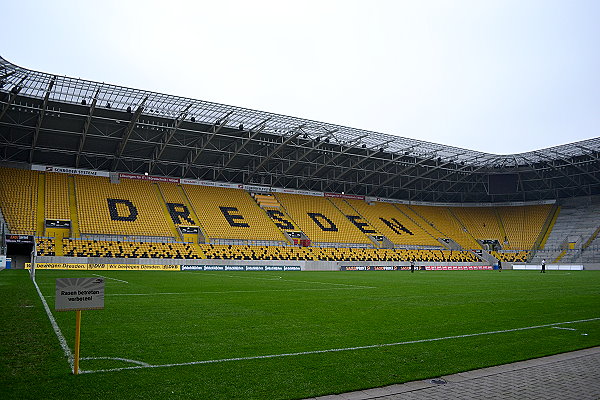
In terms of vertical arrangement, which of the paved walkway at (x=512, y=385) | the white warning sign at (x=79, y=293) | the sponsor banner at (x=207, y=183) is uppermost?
the sponsor banner at (x=207, y=183)

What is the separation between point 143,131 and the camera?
47031 mm

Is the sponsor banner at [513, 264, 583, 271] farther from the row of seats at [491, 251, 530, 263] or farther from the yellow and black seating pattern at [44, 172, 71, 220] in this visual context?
the yellow and black seating pattern at [44, 172, 71, 220]

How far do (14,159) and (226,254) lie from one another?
2410 centimetres

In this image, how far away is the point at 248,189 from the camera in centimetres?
5978

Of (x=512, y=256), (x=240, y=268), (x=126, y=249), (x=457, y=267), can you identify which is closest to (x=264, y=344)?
(x=240, y=268)

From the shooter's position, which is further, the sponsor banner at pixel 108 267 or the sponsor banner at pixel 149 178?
the sponsor banner at pixel 149 178

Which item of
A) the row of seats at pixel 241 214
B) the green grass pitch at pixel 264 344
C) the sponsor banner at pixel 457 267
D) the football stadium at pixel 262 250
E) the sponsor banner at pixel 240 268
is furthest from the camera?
the sponsor banner at pixel 457 267

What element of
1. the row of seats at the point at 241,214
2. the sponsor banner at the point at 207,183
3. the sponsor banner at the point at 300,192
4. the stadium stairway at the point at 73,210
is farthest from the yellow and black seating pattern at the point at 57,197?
the sponsor banner at the point at 300,192

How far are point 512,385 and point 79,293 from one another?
5998 mm

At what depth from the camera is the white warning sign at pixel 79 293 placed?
6102 millimetres

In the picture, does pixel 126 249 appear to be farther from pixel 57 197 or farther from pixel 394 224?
pixel 394 224

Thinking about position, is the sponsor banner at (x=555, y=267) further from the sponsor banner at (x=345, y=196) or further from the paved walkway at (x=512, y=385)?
the paved walkway at (x=512, y=385)

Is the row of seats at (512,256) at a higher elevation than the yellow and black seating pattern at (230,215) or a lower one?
lower

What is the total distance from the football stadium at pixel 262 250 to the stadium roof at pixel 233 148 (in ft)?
0.94
